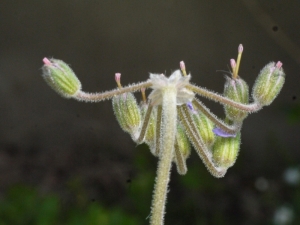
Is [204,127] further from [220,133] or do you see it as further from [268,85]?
[268,85]

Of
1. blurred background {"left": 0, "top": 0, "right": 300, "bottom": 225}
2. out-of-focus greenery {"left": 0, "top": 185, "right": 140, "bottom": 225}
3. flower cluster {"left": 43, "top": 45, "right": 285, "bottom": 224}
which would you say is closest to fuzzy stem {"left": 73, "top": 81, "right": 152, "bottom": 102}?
flower cluster {"left": 43, "top": 45, "right": 285, "bottom": 224}

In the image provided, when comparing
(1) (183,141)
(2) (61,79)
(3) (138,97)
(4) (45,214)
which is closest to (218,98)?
(1) (183,141)

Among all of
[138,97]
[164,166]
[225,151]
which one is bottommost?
[164,166]

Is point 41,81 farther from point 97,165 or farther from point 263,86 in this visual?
point 263,86

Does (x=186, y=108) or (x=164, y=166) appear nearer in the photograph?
(x=164, y=166)

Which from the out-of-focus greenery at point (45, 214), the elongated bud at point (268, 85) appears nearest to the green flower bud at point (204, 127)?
the elongated bud at point (268, 85)

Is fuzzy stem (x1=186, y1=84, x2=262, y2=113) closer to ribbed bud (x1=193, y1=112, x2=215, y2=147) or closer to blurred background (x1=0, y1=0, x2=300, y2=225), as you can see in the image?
ribbed bud (x1=193, y1=112, x2=215, y2=147)

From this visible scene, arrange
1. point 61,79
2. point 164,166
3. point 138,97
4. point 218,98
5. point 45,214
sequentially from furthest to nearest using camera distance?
point 138,97 → point 45,214 → point 61,79 → point 218,98 → point 164,166
